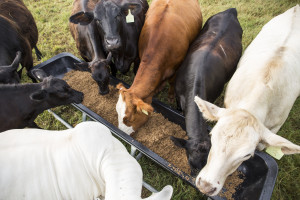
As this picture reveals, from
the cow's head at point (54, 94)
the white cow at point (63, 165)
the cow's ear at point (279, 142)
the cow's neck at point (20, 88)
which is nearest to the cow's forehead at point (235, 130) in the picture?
the cow's ear at point (279, 142)

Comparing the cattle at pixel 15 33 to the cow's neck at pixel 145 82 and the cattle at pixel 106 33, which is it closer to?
the cattle at pixel 106 33

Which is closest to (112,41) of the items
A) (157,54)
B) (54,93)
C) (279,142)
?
(157,54)

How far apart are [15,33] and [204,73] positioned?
3.57m

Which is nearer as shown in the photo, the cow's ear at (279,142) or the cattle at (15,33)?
the cow's ear at (279,142)

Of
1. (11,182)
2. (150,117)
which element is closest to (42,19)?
(150,117)

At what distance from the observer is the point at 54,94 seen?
313cm

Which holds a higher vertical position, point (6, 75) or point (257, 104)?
point (6, 75)

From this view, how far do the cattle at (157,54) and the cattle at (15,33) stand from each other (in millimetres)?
1940

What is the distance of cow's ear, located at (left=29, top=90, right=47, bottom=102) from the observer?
2859 millimetres

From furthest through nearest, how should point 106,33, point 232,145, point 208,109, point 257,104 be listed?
point 106,33, point 257,104, point 208,109, point 232,145

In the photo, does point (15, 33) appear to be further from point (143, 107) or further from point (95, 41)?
point (143, 107)

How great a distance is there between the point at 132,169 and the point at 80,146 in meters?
0.55

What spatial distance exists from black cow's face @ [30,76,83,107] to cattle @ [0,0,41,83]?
0.71m

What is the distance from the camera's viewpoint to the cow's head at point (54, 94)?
9.73ft
